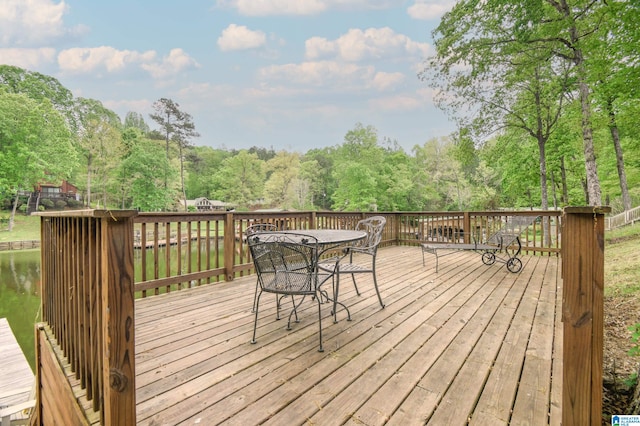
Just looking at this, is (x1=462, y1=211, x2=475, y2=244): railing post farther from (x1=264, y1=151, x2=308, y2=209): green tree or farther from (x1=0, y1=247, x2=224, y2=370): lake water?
(x1=264, y1=151, x2=308, y2=209): green tree

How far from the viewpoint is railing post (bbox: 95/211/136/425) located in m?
1.05

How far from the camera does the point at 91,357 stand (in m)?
1.35

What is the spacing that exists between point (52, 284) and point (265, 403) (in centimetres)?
191

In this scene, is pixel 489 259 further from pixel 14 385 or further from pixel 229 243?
pixel 14 385

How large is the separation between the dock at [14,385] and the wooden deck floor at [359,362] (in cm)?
260

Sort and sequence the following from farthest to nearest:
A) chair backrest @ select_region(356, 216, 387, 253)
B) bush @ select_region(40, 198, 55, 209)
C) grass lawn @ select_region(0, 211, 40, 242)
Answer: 1. bush @ select_region(40, 198, 55, 209)
2. grass lawn @ select_region(0, 211, 40, 242)
3. chair backrest @ select_region(356, 216, 387, 253)

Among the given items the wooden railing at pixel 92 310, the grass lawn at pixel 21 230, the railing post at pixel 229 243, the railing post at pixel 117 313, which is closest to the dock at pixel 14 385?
the wooden railing at pixel 92 310

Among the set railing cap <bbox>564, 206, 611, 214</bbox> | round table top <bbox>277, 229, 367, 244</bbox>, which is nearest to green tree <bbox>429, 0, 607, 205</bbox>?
round table top <bbox>277, 229, 367, 244</bbox>

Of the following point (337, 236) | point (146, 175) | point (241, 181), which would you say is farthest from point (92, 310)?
point (241, 181)

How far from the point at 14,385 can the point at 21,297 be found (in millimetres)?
6424

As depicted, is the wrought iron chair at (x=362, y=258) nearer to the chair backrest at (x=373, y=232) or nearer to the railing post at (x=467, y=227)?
the chair backrest at (x=373, y=232)

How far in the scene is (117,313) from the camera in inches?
42.3

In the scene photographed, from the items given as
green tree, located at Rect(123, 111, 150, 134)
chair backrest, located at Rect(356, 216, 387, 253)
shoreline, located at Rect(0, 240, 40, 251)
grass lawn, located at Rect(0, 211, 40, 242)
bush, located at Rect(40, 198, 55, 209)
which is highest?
green tree, located at Rect(123, 111, 150, 134)

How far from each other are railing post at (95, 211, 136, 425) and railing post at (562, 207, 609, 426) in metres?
1.62
